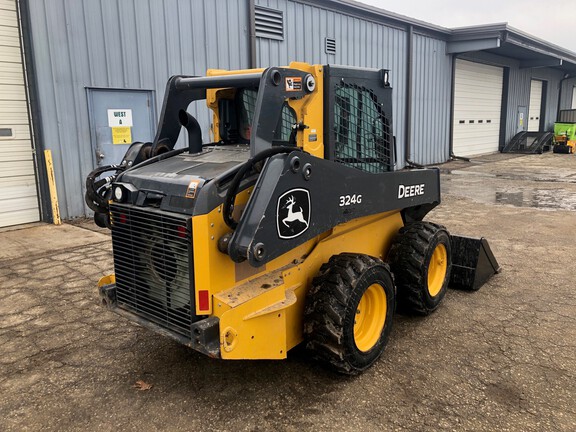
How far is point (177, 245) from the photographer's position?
3053mm

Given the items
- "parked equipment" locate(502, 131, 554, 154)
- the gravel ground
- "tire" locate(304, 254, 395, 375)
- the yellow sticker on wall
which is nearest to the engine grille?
the gravel ground

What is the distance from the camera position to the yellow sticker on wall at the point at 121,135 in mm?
8773

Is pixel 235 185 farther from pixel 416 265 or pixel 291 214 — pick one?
pixel 416 265

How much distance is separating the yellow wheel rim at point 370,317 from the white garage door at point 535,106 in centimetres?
2630

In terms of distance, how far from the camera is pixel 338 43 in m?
13.2

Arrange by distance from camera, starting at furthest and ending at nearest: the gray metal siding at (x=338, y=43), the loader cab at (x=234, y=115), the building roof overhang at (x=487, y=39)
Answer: the building roof overhang at (x=487, y=39) → the gray metal siding at (x=338, y=43) → the loader cab at (x=234, y=115)

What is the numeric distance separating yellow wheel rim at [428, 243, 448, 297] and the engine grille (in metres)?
2.60

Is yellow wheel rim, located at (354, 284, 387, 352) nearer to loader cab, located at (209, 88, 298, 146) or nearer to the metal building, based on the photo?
loader cab, located at (209, 88, 298, 146)

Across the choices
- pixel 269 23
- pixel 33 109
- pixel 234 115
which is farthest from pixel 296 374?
pixel 269 23

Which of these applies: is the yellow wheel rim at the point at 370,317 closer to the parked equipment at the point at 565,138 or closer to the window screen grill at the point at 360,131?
the window screen grill at the point at 360,131

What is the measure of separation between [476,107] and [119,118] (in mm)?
Result: 16462

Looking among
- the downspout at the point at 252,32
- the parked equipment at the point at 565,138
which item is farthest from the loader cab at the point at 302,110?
the parked equipment at the point at 565,138

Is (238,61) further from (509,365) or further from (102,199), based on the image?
(509,365)

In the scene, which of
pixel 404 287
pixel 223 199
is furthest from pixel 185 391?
pixel 404 287
